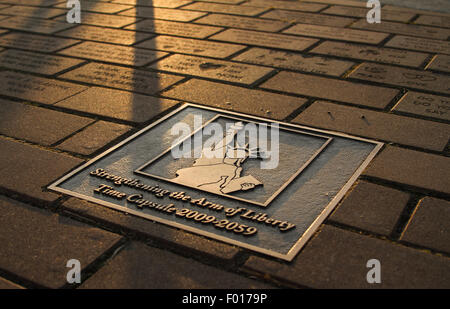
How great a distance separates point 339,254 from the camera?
2.44m

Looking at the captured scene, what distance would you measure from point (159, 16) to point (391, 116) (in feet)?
13.2

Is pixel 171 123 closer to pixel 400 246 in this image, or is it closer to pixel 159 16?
pixel 400 246

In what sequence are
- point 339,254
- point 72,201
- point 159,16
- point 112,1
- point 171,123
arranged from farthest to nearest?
point 112,1 < point 159,16 < point 171,123 < point 72,201 < point 339,254

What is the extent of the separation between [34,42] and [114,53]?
3.82 feet

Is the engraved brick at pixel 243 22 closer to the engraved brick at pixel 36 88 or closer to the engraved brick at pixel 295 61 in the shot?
the engraved brick at pixel 295 61

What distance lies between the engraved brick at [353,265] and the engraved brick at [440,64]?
2.86 m

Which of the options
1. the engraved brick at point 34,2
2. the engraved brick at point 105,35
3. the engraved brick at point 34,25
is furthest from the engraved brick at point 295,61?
the engraved brick at point 34,2

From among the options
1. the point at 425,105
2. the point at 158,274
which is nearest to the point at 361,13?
the point at 425,105

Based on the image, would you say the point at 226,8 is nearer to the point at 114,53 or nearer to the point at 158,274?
the point at 114,53

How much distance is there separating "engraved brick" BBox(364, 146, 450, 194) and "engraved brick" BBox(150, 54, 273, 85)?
1683 millimetres

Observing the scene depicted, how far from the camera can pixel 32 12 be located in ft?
24.0

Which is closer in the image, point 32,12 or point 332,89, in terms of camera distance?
point 332,89
